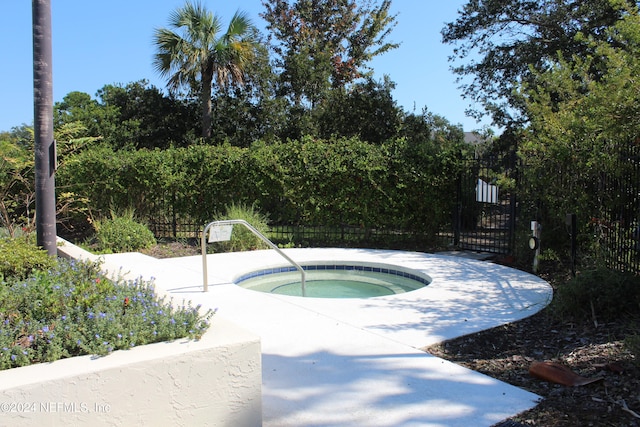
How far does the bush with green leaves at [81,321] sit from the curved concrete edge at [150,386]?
0.09 meters

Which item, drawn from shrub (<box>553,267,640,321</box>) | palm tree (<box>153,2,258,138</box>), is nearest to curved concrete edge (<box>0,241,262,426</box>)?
shrub (<box>553,267,640,321</box>)

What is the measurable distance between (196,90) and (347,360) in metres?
19.1

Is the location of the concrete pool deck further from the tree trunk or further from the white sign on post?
the tree trunk

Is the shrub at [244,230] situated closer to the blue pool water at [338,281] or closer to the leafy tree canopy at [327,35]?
the blue pool water at [338,281]

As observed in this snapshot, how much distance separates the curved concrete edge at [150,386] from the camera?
83.7 inches

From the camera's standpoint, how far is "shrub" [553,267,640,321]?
479 centimetres

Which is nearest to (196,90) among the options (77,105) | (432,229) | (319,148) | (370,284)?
(77,105)

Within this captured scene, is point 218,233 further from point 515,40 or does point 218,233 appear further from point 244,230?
point 515,40

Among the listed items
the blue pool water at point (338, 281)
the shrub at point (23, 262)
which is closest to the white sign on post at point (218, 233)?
the blue pool water at point (338, 281)

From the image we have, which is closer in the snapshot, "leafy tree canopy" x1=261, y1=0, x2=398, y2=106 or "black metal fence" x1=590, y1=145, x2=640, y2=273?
"black metal fence" x1=590, y1=145, x2=640, y2=273

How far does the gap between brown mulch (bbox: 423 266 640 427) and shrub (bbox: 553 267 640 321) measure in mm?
130

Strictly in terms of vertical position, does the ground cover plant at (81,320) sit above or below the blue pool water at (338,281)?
above

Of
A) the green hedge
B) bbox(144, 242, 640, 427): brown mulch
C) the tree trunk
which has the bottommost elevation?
bbox(144, 242, 640, 427): brown mulch

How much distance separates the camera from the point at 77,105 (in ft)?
76.2
